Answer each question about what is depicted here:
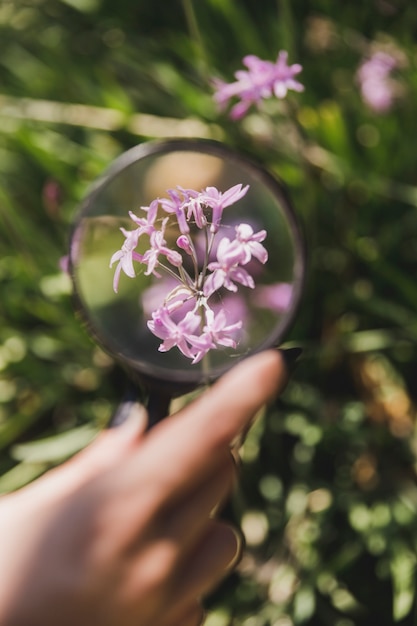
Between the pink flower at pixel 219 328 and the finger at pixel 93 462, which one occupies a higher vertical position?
the pink flower at pixel 219 328

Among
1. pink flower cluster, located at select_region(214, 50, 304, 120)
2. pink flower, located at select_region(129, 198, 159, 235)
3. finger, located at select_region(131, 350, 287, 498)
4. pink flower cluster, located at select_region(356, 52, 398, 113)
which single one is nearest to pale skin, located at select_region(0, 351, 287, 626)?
finger, located at select_region(131, 350, 287, 498)

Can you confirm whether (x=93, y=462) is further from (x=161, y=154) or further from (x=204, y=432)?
(x=161, y=154)

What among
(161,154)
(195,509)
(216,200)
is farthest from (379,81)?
(195,509)

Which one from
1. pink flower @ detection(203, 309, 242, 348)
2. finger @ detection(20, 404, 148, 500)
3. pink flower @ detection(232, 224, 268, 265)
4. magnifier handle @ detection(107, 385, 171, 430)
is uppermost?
pink flower @ detection(232, 224, 268, 265)

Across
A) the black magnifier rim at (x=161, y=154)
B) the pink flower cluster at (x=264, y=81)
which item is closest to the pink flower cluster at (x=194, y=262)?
the black magnifier rim at (x=161, y=154)

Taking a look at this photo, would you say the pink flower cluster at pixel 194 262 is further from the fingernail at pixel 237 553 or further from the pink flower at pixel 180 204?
the fingernail at pixel 237 553

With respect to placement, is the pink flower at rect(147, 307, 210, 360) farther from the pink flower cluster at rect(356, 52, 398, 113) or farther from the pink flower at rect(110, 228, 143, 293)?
the pink flower cluster at rect(356, 52, 398, 113)

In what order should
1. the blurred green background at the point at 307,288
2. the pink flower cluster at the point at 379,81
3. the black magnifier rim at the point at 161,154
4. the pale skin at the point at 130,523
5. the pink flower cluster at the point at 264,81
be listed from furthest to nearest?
the pink flower cluster at the point at 379,81, the blurred green background at the point at 307,288, the pink flower cluster at the point at 264,81, the black magnifier rim at the point at 161,154, the pale skin at the point at 130,523
